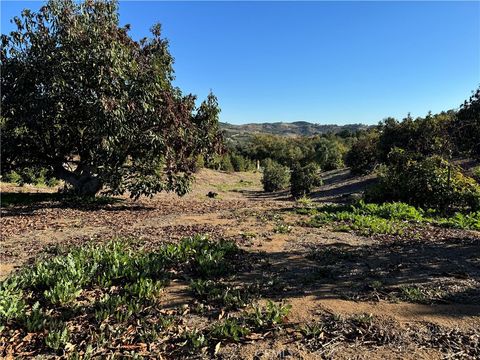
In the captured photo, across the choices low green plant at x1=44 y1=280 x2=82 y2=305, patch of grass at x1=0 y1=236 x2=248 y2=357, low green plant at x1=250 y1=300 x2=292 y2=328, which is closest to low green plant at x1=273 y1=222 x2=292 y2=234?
patch of grass at x1=0 y1=236 x2=248 y2=357

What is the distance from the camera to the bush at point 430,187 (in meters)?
11.2

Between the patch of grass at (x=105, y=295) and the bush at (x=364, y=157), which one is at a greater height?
the bush at (x=364, y=157)

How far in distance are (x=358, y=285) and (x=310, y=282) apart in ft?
1.92

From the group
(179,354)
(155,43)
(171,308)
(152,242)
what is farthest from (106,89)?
(179,354)

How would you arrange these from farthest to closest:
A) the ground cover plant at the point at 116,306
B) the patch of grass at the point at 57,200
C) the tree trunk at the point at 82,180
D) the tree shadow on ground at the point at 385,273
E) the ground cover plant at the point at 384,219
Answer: the tree trunk at the point at 82,180, the patch of grass at the point at 57,200, the ground cover plant at the point at 384,219, the tree shadow on ground at the point at 385,273, the ground cover plant at the point at 116,306

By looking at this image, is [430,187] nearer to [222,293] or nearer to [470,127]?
[470,127]

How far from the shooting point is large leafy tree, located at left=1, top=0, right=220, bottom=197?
10750 mm

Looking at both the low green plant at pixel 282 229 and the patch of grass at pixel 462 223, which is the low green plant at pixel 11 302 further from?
the patch of grass at pixel 462 223

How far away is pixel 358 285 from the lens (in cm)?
483

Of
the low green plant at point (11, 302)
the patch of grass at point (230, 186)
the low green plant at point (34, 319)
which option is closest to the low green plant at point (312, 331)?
the low green plant at point (34, 319)

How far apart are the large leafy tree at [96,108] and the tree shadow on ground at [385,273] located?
6.90 m

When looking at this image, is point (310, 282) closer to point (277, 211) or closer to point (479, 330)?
point (479, 330)

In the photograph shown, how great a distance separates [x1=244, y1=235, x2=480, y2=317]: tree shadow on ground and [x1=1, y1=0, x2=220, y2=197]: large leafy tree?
690cm

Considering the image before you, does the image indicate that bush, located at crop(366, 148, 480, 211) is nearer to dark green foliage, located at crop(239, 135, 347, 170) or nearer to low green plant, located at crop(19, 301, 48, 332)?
low green plant, located at crop(19, 301, 48, 332)
